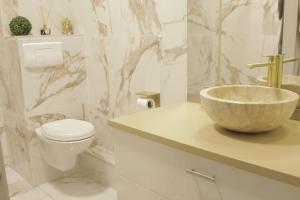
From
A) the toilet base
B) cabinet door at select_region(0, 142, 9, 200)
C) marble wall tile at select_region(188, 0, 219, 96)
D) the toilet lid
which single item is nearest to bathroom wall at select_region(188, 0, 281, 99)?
marble wall tile at select_region(188, 0, 219, 96)

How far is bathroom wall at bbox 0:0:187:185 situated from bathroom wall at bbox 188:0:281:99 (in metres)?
0.33

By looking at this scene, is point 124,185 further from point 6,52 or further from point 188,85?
point 6,52

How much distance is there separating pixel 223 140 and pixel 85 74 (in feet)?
6.18

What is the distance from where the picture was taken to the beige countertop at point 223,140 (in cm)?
88

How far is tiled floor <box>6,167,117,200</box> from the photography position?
232cm

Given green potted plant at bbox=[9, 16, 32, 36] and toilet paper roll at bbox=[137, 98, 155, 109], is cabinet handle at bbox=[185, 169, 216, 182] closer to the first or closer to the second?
toilet paper roll at bbox=[137, 98, 155, 109]

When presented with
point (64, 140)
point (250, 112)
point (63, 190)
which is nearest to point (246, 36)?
point (250, 112)

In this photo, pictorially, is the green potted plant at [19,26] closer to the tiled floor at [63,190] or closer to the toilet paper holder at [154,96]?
the toilet paper holder at [154,96]

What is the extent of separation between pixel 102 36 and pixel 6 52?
2.62ft

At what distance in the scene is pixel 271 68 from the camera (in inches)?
50.8

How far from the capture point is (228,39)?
1513 mm

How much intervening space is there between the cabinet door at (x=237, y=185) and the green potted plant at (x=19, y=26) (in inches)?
73.1

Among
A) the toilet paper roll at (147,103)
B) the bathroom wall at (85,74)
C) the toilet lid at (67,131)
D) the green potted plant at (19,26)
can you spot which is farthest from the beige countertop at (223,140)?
the green potted plant at (19,26)

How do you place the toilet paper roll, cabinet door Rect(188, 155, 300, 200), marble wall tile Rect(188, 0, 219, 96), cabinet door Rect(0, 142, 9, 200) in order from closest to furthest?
cabinet door Rect(188, 155, 300, 200), cabinet door Rect(0, 142, 9, 200), marble wall tile Rect(188, 0, 219, 96), the toilet paper roll
